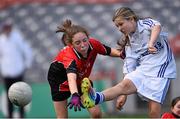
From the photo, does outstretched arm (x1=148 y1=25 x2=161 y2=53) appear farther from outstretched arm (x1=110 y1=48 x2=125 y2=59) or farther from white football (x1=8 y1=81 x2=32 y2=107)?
white football (x1=8 y1=81 x2=32 y2=107)

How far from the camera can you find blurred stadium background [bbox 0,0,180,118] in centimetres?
1492

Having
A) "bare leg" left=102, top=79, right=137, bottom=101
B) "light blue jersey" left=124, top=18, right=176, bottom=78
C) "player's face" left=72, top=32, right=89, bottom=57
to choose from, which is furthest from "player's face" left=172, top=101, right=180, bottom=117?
"player's face" left=72, top=32, right=89, bottom=57

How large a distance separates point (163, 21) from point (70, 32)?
27.9 ft

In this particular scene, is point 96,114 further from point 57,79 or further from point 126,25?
point 126,25

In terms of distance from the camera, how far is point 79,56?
27.6ft

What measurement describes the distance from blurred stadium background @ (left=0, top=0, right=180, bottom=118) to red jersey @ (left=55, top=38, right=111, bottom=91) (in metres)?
5.79

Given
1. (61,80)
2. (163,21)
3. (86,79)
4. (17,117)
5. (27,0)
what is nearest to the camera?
(86,79)

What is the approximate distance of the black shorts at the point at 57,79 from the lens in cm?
859

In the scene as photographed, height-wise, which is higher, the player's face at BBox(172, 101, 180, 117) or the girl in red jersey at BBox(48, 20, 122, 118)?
the girl in red jersey at BBox(48, 20, 122, 118)

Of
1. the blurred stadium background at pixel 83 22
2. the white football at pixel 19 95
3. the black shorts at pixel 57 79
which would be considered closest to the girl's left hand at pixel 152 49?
the black shorts at pixel 57 79

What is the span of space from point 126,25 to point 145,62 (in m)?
0.53

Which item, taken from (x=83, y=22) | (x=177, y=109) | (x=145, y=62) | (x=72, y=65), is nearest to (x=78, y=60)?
(x=72, y=65)

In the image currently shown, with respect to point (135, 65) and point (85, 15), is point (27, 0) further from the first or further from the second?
point (135, 65)

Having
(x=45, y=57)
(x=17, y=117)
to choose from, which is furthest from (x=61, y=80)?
(x=45, y=57)
